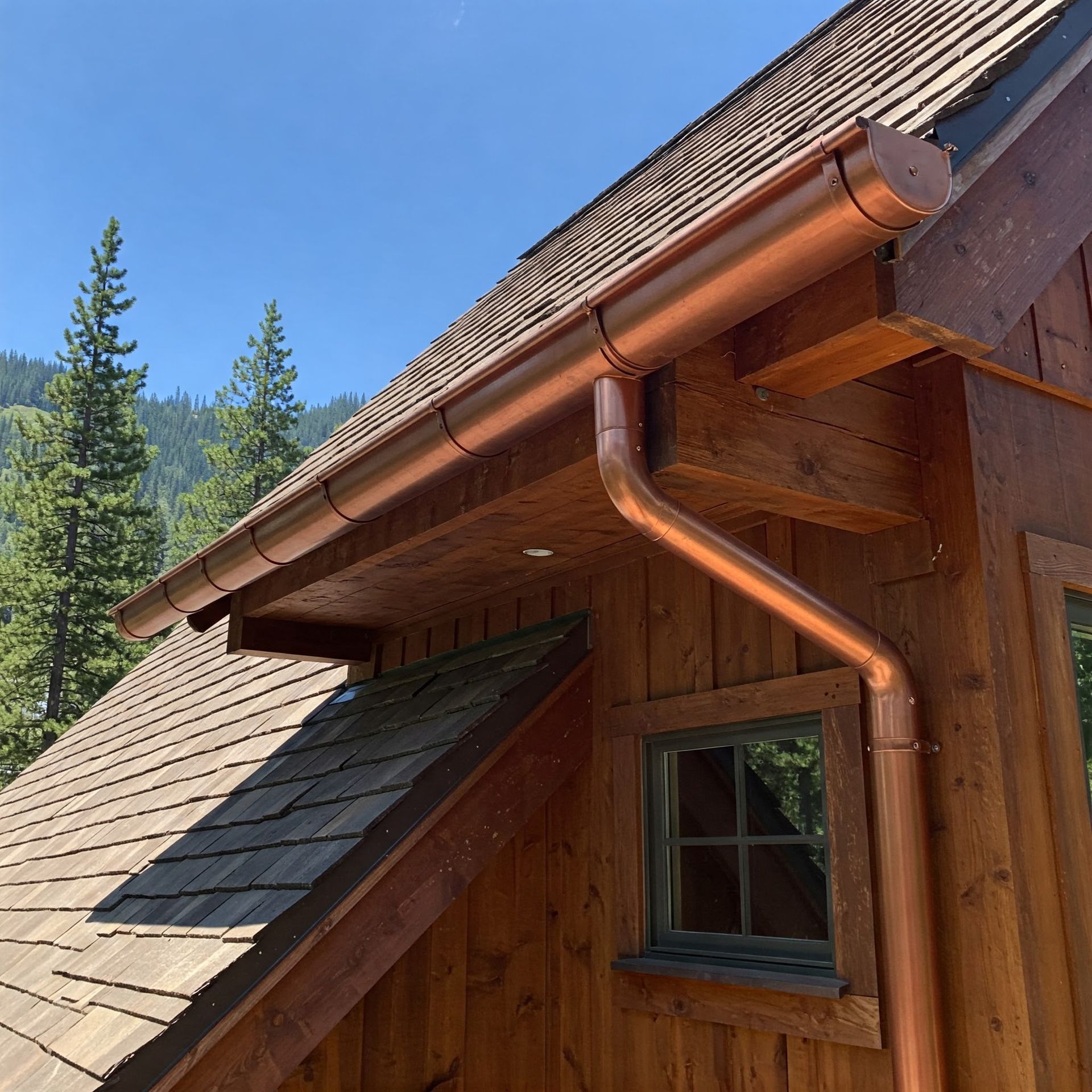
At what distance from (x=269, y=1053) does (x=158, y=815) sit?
237 centimetres

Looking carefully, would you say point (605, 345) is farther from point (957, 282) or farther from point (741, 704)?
point (741, 704)

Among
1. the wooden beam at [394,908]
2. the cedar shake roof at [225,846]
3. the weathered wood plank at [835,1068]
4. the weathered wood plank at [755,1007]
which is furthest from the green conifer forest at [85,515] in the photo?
the weathered wood plank at [835,1068]

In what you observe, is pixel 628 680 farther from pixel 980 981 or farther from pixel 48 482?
pixel 48 482

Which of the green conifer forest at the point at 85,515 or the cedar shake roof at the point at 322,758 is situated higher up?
the green conifer forest at the point at 85,515

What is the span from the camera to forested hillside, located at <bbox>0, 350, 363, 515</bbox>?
318ft

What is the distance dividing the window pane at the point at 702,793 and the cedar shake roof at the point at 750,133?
138 cm

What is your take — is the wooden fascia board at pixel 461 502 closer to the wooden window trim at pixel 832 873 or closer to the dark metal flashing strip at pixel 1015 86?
the wooden window trim at pixel 832 873

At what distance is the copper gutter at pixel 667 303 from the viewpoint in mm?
1738

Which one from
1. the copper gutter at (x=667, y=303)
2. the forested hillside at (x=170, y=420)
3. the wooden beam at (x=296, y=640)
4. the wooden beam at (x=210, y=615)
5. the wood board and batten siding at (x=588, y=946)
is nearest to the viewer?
the copper gutter at (x=667, y=303)

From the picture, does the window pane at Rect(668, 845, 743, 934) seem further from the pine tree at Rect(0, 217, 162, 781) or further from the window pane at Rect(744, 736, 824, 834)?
the pine tree at Rect(0, 217, 162, 781)

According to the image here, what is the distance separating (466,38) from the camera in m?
77.9

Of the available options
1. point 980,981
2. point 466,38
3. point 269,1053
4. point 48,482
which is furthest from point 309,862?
point 466,38

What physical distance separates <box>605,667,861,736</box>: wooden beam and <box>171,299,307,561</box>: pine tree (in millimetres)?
23934

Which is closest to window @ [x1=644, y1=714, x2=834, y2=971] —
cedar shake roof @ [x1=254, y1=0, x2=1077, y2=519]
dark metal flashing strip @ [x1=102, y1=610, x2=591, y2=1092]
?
dark metal flashing strip @ [x1=102, y1=610, x2=591, y2=1092]
